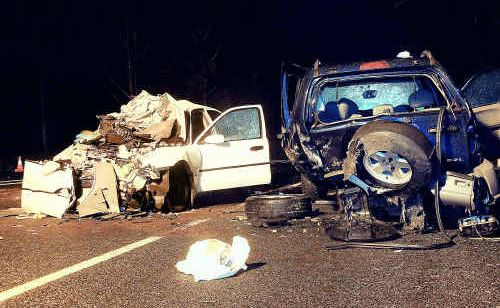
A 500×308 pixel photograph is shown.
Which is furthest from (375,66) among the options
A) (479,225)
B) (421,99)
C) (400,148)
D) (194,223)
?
(194,223)

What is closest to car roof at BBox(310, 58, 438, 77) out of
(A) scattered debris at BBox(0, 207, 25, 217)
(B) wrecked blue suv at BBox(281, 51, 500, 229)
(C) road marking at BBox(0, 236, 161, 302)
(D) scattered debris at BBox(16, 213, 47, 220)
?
(B) wrecked blue suv at BBox(281, 51, 500, 229)

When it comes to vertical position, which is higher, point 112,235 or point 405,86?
point 405,86

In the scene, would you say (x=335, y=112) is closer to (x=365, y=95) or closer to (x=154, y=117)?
(x=365, y=95)

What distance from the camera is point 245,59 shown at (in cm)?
3023

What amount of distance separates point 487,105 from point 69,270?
18.7 feet

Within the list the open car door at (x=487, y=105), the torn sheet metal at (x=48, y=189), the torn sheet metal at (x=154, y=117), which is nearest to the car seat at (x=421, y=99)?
the open car door at (x=487, y=105)

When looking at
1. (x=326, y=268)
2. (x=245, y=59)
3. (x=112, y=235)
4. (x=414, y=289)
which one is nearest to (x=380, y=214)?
(x=326, y=268)

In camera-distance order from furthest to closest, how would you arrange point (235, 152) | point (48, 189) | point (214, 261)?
1. point (235, 152)
2. point (48, 189)
3. point (214, 261)

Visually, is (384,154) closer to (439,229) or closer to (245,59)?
(439,229)

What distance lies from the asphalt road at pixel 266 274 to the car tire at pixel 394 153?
0.59 meters

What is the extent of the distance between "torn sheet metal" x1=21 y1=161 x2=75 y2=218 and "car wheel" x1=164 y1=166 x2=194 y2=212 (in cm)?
142

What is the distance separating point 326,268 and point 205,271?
982 mm

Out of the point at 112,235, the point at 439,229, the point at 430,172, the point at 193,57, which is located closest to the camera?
the point at 430,172

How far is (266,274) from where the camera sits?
4047 mm
